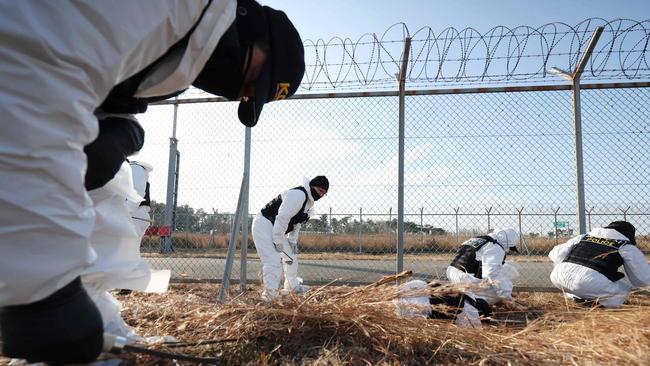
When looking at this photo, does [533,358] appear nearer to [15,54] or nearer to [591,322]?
[591,322]

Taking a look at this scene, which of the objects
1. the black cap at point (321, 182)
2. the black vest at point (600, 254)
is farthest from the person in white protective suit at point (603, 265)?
the black cap at point (321, 182)

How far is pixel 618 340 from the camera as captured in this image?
5.41ft

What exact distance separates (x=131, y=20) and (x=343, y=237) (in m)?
14.3

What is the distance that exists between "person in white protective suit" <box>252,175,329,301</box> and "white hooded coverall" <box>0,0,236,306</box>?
502 centimetres

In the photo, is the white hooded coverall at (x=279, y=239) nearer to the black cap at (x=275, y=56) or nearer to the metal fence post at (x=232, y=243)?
the metal fence post at (x=232, y=243)

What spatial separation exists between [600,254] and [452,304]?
2.76m

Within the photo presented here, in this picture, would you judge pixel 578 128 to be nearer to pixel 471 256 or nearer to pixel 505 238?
pixel 505 238

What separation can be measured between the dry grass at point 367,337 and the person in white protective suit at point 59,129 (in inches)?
29.8

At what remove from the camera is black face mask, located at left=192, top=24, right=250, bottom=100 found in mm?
1020

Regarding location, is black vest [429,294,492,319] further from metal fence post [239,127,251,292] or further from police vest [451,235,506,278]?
metal fence post [239,127,251,292]

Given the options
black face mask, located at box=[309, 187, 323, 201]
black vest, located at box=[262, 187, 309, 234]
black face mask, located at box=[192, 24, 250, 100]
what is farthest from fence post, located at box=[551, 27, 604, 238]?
black face mask, located at box=[192, 24, 250, 100]

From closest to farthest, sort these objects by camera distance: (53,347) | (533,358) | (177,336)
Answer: (53,347)
(533,358)
(177,336)

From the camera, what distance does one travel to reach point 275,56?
3.68 ft

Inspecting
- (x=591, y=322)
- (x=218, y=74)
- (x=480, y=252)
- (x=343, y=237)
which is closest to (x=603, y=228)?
(x=480, y=252)
